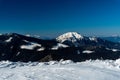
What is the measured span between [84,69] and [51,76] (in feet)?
10.0

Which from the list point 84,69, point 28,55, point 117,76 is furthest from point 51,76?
point 28,55

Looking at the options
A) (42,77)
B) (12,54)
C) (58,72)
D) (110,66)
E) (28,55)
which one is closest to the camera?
(42,77)

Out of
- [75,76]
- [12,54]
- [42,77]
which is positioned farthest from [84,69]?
[12,54]

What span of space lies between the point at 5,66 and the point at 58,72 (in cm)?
527

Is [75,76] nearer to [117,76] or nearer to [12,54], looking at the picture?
[117,76]

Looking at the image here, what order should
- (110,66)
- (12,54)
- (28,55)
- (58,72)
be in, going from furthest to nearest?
(12,54) → (28,55) → (110,66) → (58,72)

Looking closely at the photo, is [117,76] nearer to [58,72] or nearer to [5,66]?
[58,72]

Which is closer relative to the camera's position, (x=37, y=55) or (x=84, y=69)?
(x=84, y=69)

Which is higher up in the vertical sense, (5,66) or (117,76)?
(5,66)

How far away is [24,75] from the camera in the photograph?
17.1 metres

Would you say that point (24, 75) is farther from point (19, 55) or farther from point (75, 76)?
point (19, 55)

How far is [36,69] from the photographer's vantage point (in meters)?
19.1

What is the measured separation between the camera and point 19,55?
181m

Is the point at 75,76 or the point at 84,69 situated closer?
the point at 75,76
